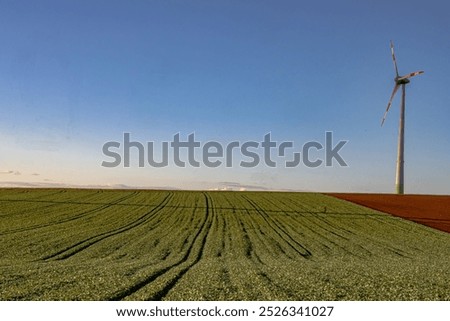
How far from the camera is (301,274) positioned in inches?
601

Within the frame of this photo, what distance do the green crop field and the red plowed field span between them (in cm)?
275

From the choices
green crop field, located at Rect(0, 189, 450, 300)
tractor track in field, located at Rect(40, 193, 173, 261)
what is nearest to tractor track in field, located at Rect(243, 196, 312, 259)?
green crop field, located at Rect(0, 189, 450, 300)

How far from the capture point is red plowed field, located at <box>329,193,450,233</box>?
4569 cm

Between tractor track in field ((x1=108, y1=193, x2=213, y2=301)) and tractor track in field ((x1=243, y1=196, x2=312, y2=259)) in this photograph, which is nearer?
tractor track in field ((x1=108, y1=193, x2=213, y2=301))

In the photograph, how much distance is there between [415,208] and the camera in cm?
5619

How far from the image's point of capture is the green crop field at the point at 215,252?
12.7m

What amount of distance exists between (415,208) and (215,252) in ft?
129

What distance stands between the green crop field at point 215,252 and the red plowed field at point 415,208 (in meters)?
2.75

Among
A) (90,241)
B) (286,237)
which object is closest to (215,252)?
(90,241)

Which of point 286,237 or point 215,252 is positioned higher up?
point 215,252

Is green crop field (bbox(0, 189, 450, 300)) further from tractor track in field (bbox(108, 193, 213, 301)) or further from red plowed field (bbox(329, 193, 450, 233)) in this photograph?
red plowed field (bbox(329, 193, 450, 233))

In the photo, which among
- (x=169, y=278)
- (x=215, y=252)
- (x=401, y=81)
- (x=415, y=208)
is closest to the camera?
(x=169, y=278)

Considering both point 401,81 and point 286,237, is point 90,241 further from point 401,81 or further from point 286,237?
point 401,81
